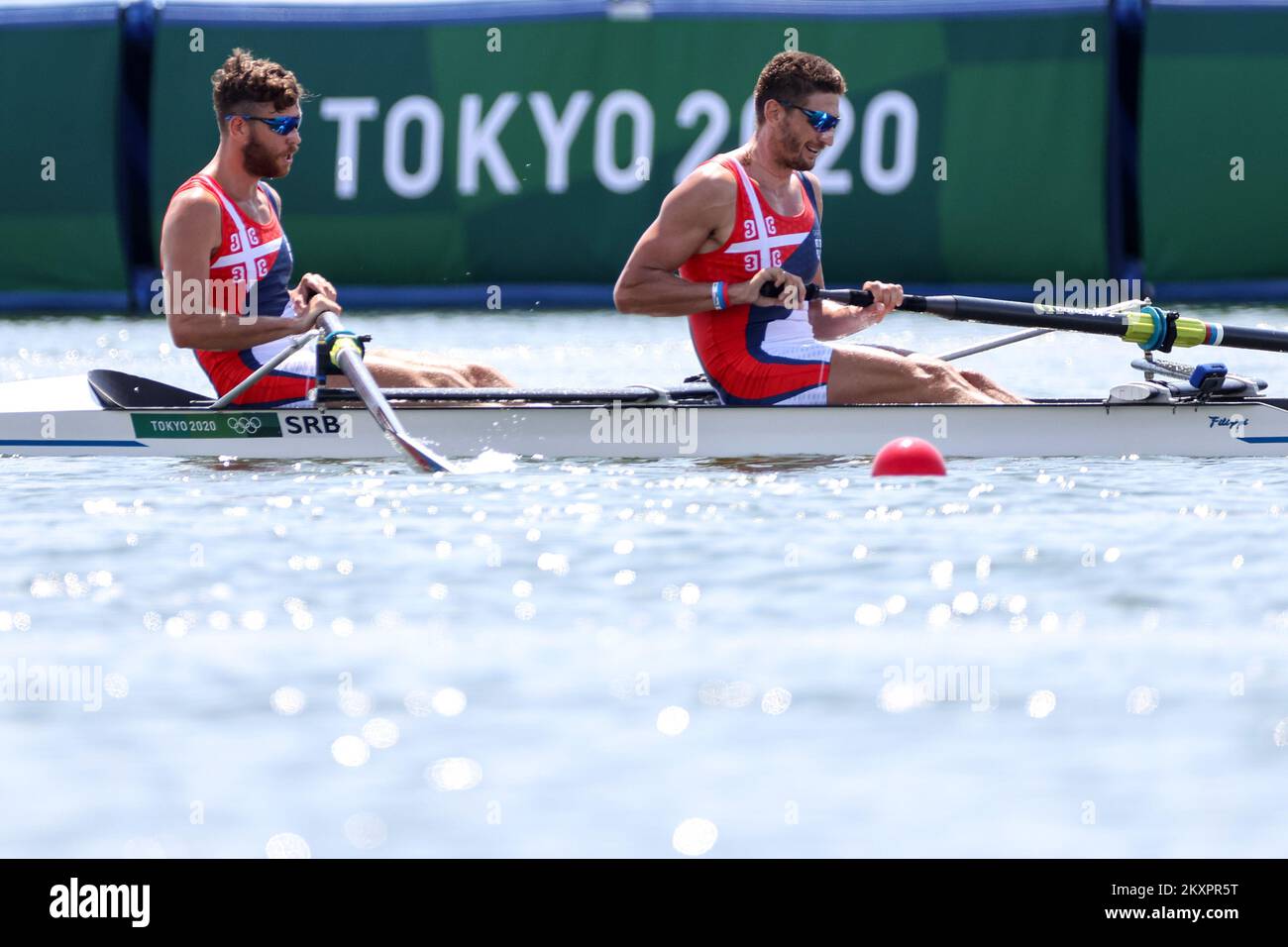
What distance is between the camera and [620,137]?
18.1 metres

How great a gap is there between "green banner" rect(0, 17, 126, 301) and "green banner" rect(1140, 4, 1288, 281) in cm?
817

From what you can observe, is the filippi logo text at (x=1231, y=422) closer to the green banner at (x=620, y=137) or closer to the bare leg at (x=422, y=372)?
the bare leg at (x=422, y=372)

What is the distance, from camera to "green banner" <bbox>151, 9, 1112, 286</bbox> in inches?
695

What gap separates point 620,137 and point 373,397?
33.1ft

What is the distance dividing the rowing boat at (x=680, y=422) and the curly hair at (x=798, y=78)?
28.8 inches

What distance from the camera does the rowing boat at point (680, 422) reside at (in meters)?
8.50

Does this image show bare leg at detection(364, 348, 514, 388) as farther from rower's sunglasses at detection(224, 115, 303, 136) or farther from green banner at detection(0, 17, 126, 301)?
green banner at detection(0, 17, 126, 301)

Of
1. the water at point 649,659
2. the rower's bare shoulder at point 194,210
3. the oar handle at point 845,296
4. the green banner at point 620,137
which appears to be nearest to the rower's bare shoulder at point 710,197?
the oar handle at point 845,296

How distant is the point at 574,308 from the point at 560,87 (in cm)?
182

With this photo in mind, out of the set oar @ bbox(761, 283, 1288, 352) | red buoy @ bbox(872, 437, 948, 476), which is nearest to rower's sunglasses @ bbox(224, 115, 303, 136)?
oar @ bbox(761, 283, 1288, 352)

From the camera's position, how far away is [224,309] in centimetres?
855
